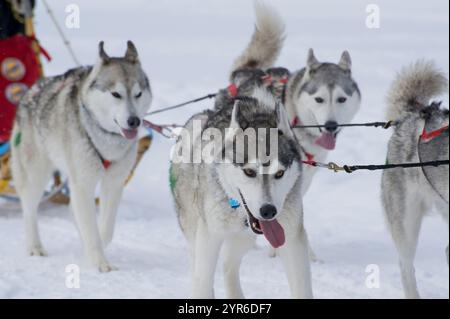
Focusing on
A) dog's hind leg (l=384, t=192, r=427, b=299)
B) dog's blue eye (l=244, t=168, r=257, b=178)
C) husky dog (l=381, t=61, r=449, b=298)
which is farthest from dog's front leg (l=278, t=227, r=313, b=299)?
dog's hind leg (l=384, t=192, r=427, b=299)

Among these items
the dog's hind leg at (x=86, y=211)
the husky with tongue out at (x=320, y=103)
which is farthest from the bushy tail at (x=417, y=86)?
the dog's hind leg at (x=86, y=211)

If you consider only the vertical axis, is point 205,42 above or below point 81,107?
above

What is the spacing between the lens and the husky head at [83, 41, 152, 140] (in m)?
3.51

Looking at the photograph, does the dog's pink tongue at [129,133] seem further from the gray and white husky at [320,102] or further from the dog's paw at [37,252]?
the gray and white husky at [320,102]

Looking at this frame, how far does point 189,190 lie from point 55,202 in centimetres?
245

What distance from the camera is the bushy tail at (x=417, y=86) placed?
345 cm

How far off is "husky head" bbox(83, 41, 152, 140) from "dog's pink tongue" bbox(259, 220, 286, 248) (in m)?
1.37

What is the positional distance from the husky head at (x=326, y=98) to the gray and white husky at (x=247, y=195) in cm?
133

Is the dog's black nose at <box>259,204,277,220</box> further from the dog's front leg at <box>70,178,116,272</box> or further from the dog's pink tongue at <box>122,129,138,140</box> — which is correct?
the dog's front leg at <box>70,178,116,272</box>

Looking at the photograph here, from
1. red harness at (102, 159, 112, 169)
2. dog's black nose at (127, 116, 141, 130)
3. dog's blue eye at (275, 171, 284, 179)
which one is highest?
dog's black nose at (127, 116, 141, 130)

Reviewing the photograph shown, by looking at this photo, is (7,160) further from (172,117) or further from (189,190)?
(172,117)

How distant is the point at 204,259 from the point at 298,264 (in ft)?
1.09
